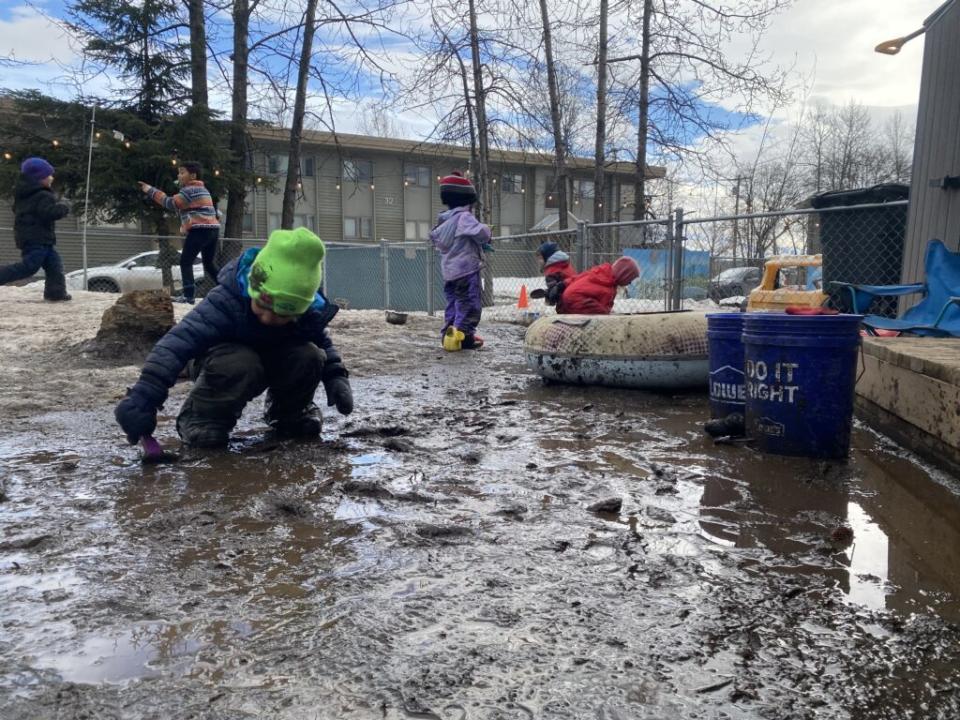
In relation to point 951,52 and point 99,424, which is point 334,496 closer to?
point 99,424

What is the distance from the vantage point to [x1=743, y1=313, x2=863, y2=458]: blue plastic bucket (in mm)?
3584

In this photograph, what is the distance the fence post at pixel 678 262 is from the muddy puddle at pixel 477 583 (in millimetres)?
5224

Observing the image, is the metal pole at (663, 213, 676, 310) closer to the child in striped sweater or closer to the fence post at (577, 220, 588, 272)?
the fence post at (577, 220, 588, 272)

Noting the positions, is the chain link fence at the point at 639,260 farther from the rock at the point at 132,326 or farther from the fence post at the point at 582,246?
the rock at the point at 132,326

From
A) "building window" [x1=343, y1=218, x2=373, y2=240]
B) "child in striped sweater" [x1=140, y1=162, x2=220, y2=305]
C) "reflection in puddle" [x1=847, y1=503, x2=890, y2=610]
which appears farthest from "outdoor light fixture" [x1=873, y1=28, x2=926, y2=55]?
"building window" [x1=343, y1=218, x2=373, y2=240]

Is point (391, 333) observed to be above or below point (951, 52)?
below

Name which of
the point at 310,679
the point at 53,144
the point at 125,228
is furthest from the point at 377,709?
the point at 125,228

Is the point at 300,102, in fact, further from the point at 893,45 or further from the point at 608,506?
the point at 608,506

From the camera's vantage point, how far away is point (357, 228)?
3650 centimetres

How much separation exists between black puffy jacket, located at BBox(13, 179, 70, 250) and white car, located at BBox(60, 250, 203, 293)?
247 inches

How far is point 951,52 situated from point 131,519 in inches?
314

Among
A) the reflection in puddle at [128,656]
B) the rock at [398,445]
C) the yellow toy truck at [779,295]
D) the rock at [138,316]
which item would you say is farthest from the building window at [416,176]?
the reflection in puddle at [128,656]

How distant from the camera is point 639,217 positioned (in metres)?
19.3

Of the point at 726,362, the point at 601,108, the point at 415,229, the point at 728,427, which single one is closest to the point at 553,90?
the point at 601,108
